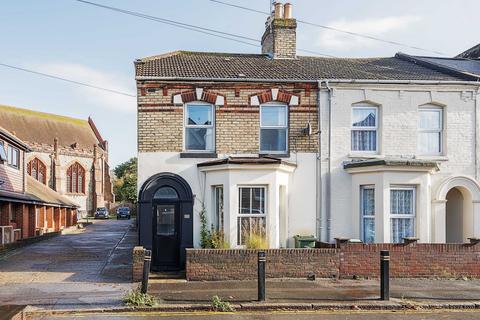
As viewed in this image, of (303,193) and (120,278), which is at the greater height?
(303,193)

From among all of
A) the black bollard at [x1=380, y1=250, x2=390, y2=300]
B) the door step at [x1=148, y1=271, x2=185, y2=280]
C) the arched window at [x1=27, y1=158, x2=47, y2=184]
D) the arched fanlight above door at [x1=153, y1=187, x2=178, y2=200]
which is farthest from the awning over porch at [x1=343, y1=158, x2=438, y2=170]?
the arched window at [x1=27, y1=158, x2=47, y2=184]

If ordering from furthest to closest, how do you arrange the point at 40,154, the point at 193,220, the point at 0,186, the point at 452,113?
the point at 40,154, the point at 0,186, the point at 452,113, the point at 193,220

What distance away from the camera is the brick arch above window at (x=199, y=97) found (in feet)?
54.1

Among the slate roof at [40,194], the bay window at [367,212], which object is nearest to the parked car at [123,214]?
the slate roof at [40,194]

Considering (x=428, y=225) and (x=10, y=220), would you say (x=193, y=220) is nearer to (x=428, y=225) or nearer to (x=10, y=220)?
(x=428, y=225)

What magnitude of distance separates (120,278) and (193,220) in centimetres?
258

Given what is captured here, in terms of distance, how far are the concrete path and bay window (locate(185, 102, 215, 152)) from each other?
165 inches

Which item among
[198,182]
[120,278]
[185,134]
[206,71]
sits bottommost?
[120,278]

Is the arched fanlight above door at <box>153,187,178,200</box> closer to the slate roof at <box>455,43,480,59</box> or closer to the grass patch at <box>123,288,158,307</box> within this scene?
the grass patch at <box>123,288,158,307</box>

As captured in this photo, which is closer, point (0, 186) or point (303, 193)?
point (303, 193)

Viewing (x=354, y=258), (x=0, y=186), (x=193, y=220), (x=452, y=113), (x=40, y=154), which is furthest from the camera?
(x=40, y=154)

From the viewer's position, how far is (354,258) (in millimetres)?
15117

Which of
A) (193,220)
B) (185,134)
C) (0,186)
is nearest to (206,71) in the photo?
(185,134)

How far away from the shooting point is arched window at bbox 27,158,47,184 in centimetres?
7038
